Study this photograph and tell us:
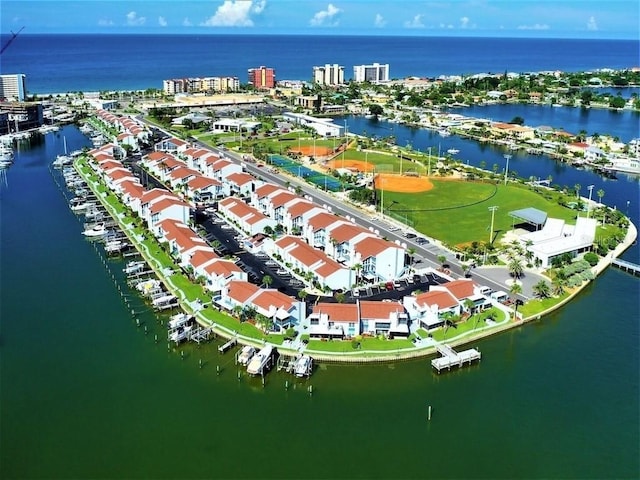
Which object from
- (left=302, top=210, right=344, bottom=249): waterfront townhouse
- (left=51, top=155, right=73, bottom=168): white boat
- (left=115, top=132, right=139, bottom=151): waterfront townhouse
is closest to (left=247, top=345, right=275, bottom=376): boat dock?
(left=302, top=210, right=344, bottom=249): waterfront townhouse

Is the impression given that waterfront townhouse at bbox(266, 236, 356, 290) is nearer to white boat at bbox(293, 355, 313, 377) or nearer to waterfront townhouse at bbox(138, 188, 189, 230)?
white boat at bbox(293, 355, 313, 377)

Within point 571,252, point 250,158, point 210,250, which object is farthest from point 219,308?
point 250,158

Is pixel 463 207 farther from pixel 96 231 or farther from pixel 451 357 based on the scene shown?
pixel 96 231

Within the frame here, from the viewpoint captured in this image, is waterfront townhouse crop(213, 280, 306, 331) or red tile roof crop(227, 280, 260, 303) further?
red tile roof crop(227, 280, 260, 303)

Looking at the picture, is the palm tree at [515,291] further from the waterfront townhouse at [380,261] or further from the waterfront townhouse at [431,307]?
the waterfront townhouse at [380,261]

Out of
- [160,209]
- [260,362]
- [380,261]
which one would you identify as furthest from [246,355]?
[160,209]

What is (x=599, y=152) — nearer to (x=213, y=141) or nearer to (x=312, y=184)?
(x=312, y=184)
